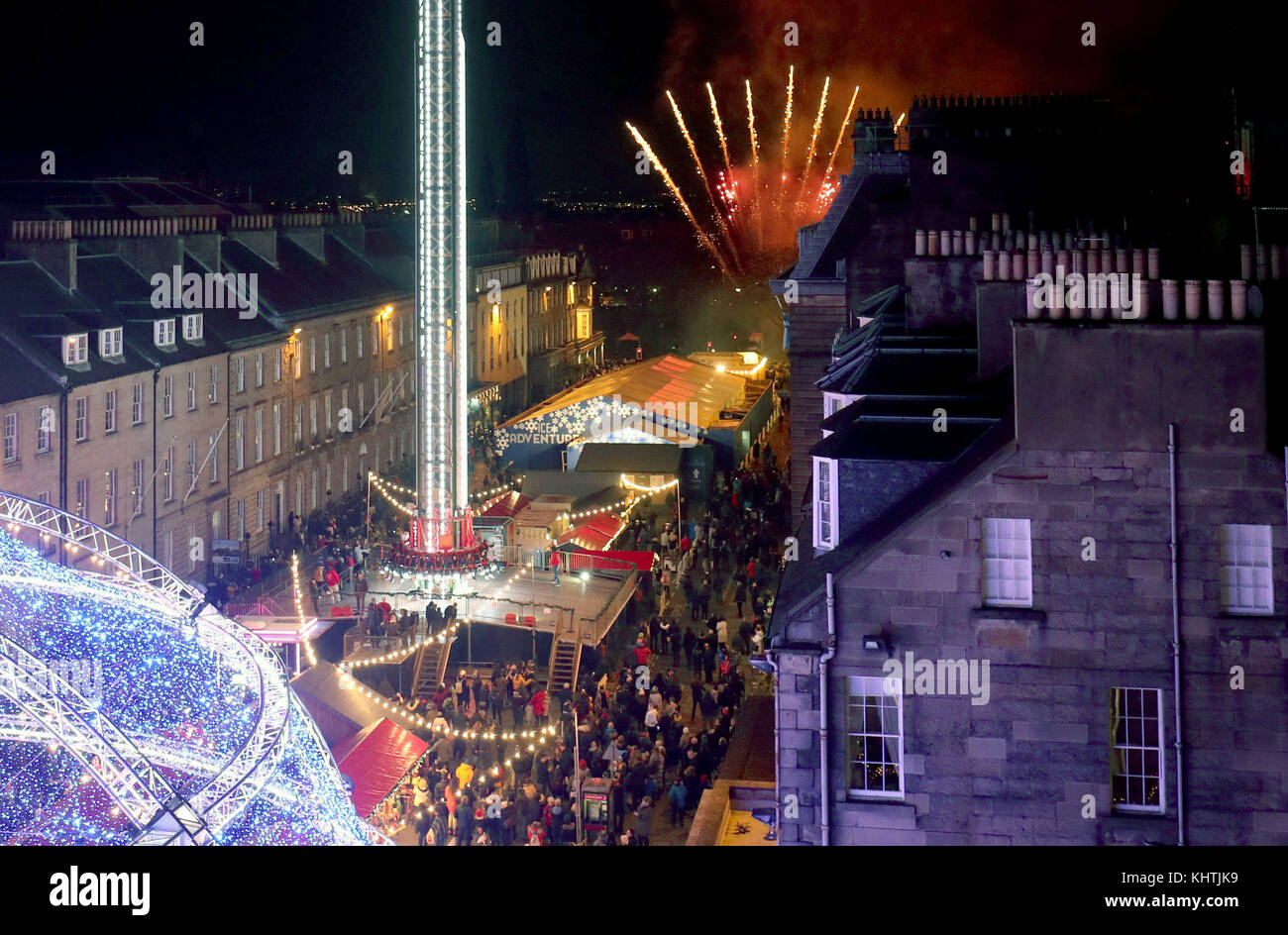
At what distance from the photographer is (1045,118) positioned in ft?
93.2

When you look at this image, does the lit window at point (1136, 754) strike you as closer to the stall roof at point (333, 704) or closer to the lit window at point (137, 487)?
the stall roof at point (333, 704)

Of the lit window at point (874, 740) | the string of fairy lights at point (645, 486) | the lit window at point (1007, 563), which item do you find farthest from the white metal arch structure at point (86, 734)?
the string of fairy lights at point (645, 486)

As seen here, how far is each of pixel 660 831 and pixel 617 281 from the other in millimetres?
126552

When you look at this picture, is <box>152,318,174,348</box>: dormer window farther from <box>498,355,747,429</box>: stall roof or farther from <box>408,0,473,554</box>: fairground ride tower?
<box>498,355,747,429</box>: stall roof

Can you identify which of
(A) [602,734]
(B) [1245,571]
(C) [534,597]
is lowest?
(A) [602,734]

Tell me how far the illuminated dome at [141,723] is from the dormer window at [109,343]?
19.3 meters

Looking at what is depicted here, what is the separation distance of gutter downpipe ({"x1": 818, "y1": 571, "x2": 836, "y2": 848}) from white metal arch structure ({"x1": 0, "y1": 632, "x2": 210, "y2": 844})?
5.71 m

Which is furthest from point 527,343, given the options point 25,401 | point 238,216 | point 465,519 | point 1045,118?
point 1045,118

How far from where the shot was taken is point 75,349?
38.5 m

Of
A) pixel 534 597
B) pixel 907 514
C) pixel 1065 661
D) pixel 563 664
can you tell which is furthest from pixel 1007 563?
pixel 534 597

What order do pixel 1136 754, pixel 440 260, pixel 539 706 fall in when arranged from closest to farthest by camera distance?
1. pixel 1136 754
2. pixel 539 706
3. pixel 440 260

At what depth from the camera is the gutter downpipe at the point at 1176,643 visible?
Answer: 14.4 metres

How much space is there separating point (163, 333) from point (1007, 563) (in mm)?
33126

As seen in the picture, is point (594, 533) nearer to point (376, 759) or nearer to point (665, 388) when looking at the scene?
point (665, 388)
